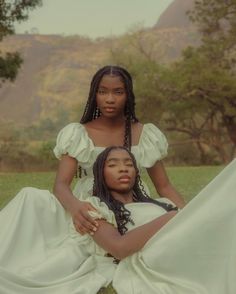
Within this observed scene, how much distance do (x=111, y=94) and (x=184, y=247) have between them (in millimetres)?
1308

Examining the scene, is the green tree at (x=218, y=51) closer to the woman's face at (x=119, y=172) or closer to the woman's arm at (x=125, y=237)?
the woman's face at (x=119, y=172)

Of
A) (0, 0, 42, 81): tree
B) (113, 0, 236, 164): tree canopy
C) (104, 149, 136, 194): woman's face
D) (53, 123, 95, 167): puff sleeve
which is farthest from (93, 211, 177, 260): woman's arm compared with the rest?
(113, 0, 236, 164): tree canopy

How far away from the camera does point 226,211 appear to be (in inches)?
107

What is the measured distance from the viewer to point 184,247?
279 centimetres

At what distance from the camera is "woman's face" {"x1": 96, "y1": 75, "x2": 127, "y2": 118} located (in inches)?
151

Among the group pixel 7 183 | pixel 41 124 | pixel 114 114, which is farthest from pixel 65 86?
pixel 114 114

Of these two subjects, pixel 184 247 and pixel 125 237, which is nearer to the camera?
pixel 184 247

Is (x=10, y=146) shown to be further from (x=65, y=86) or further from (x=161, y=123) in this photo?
(x=65, y=86)

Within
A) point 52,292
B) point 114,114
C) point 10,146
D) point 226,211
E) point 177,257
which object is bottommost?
point 10,146

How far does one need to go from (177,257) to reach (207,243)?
15cm

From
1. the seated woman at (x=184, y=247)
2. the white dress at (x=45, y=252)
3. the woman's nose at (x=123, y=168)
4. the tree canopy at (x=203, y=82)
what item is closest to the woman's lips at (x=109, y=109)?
the woman's nose at (x=123, y=168)

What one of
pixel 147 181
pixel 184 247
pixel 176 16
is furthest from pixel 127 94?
pixel 176 16

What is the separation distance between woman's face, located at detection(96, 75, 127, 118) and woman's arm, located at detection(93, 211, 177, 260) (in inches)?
35.4

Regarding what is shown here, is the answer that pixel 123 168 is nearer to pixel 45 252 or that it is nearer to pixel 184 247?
pixel 45 252
